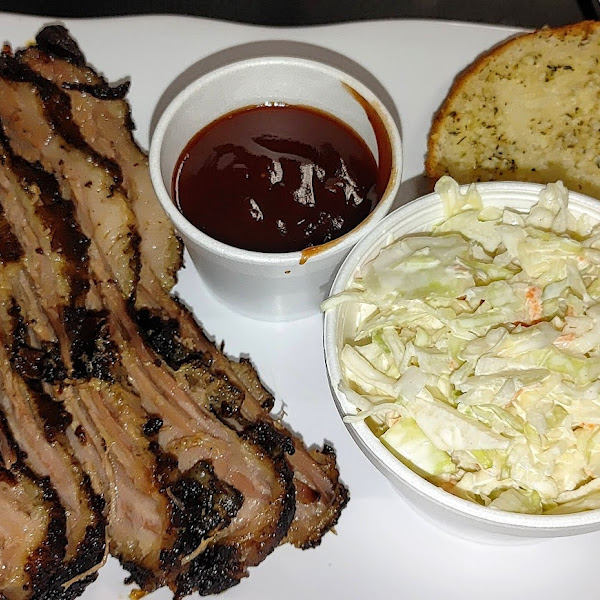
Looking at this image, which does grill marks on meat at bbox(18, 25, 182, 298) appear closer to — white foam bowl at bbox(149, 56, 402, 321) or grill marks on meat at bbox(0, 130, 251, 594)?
white foam bowl at bbox(149, 56, 402, 321)

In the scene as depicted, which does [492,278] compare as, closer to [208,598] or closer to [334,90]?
[334,90]

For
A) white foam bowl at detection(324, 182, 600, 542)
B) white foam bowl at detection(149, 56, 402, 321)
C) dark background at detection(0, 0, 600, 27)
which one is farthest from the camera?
dark background at detection(0, 0, 600, 27)

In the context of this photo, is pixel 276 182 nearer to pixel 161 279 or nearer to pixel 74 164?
pixel 161 279

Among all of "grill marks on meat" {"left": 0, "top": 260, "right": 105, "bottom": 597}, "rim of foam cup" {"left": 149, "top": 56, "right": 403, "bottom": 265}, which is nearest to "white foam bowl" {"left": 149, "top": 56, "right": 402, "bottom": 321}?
"rim of foam cup" {"left": 149, "top": 56, "right": 403, "bottom": 265}

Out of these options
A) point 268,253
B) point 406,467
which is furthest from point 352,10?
point 406,467

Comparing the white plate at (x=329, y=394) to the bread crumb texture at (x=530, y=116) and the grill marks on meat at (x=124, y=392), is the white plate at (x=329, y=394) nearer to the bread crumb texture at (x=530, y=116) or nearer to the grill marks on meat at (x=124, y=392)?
the grill marks on meat at (x=124, y=392)

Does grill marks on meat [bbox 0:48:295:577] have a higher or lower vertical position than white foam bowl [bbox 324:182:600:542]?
lower

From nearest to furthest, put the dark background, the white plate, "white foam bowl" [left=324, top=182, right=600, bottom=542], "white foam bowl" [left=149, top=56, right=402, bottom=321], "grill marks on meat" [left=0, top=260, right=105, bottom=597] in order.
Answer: "white foam bowl" [left=324, top=182, right=600, bottom=542], "grill marks on meat" [left=0, top=260, right=105, bottom=597], "white foam bowl" [left=149, top=56, right=402, bottom=321], the white plate, the dark background
